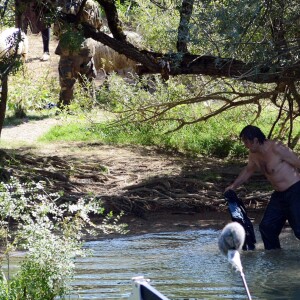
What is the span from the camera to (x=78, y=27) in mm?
11078

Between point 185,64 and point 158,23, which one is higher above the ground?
point 158,23

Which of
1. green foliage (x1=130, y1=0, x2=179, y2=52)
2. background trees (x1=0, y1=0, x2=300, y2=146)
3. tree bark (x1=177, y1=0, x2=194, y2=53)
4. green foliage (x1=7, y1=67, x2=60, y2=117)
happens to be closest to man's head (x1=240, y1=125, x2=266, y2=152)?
background trees (x1=0, y1=0, x2=300, y2=146)

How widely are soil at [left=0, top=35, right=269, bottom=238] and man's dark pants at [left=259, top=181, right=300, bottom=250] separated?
216 cm

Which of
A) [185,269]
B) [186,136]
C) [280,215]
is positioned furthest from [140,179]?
[185,269]

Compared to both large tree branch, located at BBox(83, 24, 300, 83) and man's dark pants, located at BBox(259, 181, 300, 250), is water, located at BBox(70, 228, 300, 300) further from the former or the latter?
large tree branch, located at BBox(83, 24, 300, 83)

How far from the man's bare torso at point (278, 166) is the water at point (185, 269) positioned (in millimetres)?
833

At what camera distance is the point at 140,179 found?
13.4m

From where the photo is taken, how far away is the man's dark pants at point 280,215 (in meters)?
9.31

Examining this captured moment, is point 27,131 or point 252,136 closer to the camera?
point 252,136

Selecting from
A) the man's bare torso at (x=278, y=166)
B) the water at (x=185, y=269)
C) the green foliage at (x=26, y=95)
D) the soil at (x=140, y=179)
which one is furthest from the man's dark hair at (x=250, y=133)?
the green foliage at (x=26, y=95)

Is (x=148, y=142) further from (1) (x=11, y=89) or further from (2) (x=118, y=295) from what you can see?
(2) (x=118, y=295)

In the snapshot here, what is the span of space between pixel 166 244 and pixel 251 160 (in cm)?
165

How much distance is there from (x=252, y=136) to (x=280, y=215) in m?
0.94

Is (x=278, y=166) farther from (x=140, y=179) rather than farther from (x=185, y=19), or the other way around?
(x=140, y=179)
